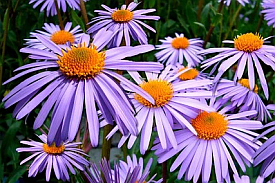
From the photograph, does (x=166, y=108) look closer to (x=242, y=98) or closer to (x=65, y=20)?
(x=242, y=98)

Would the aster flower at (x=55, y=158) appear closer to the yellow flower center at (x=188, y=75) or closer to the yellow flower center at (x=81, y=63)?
the yellow flower center at (x=81, y=63)

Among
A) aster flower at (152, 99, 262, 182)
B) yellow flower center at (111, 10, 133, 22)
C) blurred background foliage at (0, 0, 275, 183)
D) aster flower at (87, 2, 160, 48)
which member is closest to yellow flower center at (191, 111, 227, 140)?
aster flower at (152, 99, 262, 182)

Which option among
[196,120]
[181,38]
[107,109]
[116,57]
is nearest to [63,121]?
[107,109]

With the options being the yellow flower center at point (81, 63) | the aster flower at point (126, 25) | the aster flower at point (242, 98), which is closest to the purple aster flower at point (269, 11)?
the aster flower at point (242, 98)

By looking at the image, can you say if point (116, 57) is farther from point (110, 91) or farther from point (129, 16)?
point (129, 16)

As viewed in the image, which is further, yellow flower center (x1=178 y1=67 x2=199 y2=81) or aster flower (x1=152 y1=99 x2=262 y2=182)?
yellow flower center (x1=178 y1=67 x2=199 y2=81)

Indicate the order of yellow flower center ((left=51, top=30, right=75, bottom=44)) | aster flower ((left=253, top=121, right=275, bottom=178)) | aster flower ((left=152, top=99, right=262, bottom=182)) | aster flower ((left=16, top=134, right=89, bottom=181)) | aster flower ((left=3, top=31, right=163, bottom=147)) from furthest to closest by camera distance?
yellow flower center ((left=51, top=30, right=75, bottom=44)) < aster flower ((left=16, top=134, right=89, bottom=181)) < aster flower ((left=152, top=99, right=262, bottom=182)) < aster flower ((left=253, top=121, right=275, bottom=178)) < aster flower ((left=3, top=31, right=163, bottom=147))

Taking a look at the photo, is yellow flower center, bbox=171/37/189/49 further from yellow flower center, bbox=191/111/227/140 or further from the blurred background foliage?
yellow flower center, bbox=191/111/227/140
